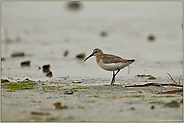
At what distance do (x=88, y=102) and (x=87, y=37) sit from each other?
11957mm

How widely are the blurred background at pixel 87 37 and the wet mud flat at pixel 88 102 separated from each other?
2.05m

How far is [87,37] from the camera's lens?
719 inches

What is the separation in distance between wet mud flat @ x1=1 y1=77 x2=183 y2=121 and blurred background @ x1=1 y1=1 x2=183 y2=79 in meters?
2.05

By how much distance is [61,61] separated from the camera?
41.0 ft

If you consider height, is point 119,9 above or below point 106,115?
above

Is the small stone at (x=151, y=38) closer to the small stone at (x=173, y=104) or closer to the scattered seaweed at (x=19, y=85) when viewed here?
the scattered seaweed at (x=19, y=85)

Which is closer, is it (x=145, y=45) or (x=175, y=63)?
(x=175, y=63)

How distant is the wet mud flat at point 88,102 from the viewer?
5.64 m

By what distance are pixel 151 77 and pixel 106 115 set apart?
400 centimetres

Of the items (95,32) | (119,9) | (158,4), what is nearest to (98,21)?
(95,32)

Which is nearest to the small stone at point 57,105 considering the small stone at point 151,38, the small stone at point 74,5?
the small stone at point 151,38

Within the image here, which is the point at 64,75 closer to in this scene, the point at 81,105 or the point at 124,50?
the point at 81,105

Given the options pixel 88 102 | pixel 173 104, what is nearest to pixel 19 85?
pixel 88 102

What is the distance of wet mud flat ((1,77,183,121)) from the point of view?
564cm
